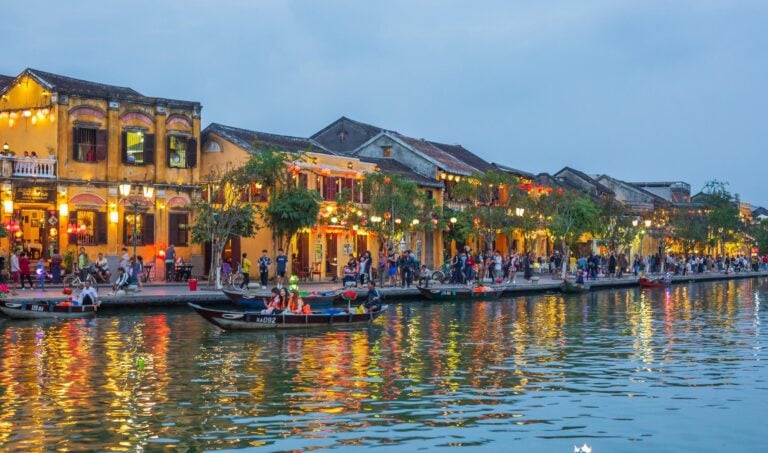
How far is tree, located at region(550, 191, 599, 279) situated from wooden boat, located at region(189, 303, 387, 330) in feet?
122

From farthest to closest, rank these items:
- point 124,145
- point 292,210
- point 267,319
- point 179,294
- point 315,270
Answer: point 315,270 < point 292,210 < point 124,145 < point 179,294 < point 267,319

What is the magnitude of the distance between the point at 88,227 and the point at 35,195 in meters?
2.77

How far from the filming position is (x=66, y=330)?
3238 centimetres

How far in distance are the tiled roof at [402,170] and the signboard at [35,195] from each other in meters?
24.7

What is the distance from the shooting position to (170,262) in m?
50.2

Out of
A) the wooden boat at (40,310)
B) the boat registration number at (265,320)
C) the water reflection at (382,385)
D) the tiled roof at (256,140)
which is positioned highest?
the tiled roof at (256,140)

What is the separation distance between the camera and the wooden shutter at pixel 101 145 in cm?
4881

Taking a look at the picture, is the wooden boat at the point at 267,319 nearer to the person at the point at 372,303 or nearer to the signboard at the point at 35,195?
the person at the point at 372,303

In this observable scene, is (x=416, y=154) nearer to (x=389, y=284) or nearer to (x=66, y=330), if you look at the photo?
(x=389, y=284)

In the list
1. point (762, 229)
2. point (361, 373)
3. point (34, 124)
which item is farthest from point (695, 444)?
point (762, 229)

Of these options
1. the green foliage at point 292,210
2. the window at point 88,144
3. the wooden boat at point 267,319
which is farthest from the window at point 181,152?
the wooden boat at point 267,319

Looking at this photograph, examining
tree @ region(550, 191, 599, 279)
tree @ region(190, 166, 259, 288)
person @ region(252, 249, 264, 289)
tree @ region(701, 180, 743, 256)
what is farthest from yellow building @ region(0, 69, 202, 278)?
tree @ region(701, 180, 743, 256)

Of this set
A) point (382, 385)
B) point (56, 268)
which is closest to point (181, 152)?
point (56, 268)

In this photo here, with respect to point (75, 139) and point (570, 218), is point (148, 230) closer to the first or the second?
point (75, 139)
